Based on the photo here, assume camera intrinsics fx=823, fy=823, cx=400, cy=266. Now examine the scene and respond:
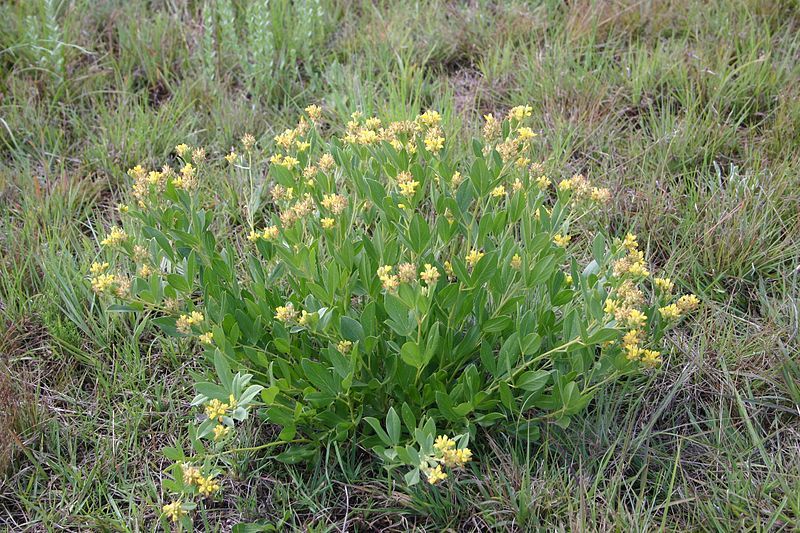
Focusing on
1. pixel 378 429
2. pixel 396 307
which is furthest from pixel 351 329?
pixel 378 429

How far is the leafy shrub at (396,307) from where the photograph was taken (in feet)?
6.71

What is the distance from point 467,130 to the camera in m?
3.58

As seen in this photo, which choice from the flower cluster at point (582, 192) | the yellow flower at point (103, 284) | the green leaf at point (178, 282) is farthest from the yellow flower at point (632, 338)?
the yellow flower at point (103, 284)

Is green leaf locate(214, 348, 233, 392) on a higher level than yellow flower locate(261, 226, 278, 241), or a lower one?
lower

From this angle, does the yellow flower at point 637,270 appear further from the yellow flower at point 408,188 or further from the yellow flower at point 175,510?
the yellow flower at point 175,510

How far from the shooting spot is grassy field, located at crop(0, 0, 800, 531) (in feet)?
7.54

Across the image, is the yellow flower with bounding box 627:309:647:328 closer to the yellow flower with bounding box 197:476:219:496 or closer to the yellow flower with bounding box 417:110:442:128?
the yellow flower with bounding box 417:110:442:128

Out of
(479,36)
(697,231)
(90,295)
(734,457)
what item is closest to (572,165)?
(697,231)

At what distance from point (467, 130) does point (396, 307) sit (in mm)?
1713

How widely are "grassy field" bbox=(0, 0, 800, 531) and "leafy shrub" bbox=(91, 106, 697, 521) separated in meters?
0.18

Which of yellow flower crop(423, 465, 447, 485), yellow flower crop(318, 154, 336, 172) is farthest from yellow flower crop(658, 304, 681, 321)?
yellow flower crop(318, 154, 336, 172)

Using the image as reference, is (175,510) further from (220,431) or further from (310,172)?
(310,172)

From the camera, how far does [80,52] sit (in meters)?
4.13

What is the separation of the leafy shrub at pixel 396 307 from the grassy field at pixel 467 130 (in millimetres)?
184
